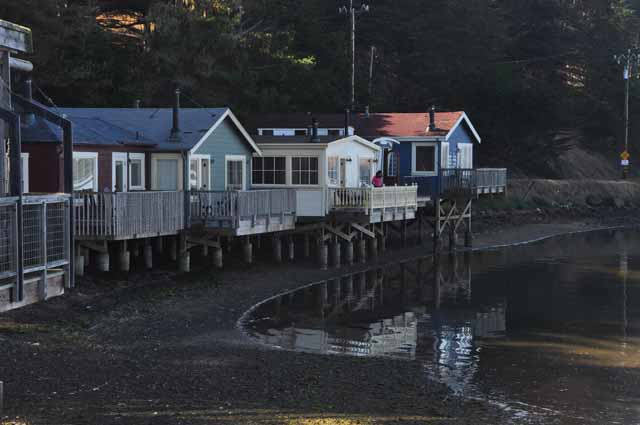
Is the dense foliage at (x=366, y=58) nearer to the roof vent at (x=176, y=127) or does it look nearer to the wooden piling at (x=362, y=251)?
the wooden piling at (x=362, y=251)

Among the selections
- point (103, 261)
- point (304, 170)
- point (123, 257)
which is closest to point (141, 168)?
point (123, 257)

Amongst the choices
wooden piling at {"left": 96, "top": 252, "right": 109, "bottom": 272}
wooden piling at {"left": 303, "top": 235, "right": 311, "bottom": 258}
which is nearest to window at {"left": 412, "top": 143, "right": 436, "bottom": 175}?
wooden piling at {"left": 303, "top": 235, "right": 311, "bottom": 258}

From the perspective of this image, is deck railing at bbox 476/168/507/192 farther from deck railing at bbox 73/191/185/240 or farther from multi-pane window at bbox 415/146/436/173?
deck railing at bbox 73/191/185/240

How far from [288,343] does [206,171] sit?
39.3 ft

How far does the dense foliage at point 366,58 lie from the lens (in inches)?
1812

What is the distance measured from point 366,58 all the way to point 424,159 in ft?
97.2

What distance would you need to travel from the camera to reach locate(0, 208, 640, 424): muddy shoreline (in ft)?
47.0

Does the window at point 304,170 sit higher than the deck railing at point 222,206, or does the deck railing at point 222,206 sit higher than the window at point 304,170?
the window at point 304,170

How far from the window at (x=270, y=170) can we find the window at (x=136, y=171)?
6.31 meters

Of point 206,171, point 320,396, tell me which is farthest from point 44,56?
point 320,396

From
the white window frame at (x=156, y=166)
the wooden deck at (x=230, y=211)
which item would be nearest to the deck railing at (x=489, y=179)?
the wooden deck at (x=230, y=211)

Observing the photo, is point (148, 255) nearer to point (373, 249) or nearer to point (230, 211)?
point (230, 211)

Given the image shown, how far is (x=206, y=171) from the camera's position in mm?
34125

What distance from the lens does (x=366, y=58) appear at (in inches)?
2931
